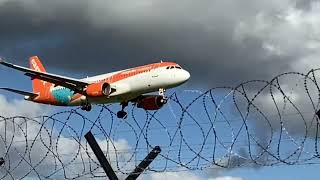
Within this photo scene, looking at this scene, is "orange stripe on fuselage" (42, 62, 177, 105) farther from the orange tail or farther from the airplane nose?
the orange tail

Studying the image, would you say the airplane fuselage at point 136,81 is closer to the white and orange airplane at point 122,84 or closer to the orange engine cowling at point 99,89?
the white and orange airplane at point 122,84

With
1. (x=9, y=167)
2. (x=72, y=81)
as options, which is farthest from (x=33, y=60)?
(x=9, y=167)

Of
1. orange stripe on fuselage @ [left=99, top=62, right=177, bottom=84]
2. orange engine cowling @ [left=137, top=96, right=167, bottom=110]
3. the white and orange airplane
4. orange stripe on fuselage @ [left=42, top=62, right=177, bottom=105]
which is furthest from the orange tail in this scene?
orange engine cowling @ [left=137, top=96, right=167, bottom=110]

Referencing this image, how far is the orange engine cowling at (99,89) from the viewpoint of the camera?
153 feet

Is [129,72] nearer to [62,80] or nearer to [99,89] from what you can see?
[99,89]

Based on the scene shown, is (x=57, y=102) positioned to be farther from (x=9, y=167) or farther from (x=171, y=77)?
(x=9, y=167)

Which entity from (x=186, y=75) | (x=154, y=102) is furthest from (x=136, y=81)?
(x=186, y=75)

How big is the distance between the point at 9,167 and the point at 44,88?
35236 millimetres

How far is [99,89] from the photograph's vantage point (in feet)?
153

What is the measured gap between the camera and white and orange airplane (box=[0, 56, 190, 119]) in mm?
44781

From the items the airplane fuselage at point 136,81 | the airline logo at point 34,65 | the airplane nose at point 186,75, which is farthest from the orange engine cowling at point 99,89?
A: the airline logo at point 34,65

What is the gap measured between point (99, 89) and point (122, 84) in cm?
197

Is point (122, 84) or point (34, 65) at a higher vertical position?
point (34, 65)

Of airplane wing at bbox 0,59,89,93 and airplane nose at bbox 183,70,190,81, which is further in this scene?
airplane wing at bbox 0,59,89,93
